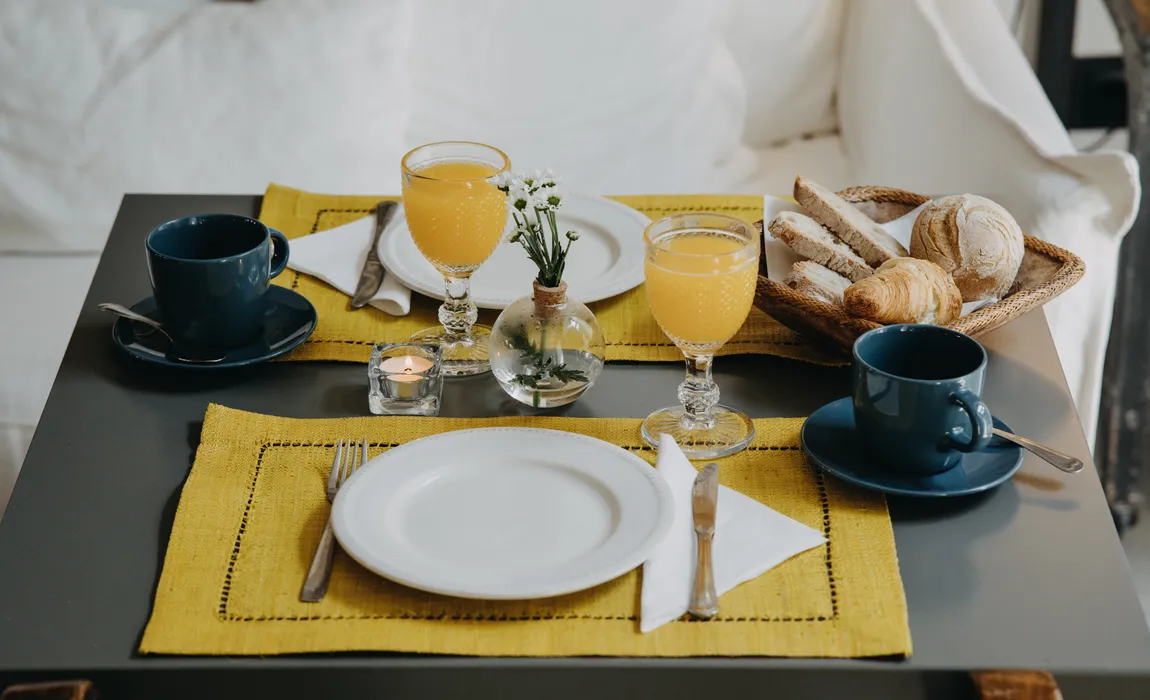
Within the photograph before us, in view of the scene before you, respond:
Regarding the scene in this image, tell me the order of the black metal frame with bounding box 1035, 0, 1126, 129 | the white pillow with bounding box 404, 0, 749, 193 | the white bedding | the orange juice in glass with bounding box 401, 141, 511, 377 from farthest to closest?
the black metal frame with bounding box 1035, 0, 1126, 129
the white pillow with bounding box 404, 0, 749, 193
the white bedding
the orange juice in glass with bounding box 401, 141, 511, 377

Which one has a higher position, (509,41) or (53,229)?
(509,41)

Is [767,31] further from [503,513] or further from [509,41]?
[503,513]

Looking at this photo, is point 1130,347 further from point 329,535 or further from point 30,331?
point 30,331

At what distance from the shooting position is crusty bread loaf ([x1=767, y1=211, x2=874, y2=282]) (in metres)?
1.13

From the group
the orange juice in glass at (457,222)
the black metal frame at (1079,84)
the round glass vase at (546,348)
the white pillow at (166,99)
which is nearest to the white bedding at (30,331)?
the white pillow at (166,99)

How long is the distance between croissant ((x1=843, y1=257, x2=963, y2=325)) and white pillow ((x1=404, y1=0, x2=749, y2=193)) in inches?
42.3

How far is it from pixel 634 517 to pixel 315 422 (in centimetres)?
32

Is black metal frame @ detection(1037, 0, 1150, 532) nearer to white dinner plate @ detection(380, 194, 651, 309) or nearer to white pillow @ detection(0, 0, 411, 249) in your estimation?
white dinner plate @ detection(380, 194, 651, 309)

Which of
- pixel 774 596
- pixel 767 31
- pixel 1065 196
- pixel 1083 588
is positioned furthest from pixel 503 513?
pixel 767 31

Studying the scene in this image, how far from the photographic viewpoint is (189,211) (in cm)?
139

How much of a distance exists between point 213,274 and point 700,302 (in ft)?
1.46

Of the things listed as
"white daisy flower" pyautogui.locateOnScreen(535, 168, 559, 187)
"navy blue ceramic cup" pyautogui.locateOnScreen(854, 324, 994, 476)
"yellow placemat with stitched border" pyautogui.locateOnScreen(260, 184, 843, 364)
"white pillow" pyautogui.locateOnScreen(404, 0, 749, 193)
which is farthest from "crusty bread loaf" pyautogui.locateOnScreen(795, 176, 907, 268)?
"white pillow" pyautogui.locateOnScreen(404, 0, 749, 193)

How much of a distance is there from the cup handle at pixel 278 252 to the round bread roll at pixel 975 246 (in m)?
0.65

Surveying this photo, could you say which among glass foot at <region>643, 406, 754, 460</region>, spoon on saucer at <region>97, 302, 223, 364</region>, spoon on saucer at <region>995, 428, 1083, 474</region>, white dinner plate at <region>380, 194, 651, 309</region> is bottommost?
white dinner plate at <region>380, 194, 651, 309</region>
